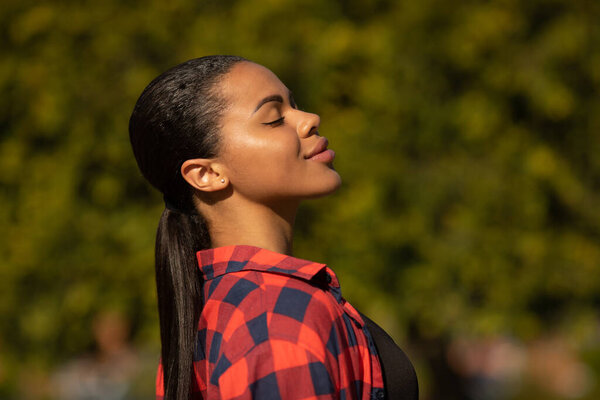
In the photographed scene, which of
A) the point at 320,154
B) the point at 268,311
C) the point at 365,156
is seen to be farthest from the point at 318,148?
the point at 365,156

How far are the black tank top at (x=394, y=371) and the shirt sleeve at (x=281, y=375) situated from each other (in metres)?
0.23

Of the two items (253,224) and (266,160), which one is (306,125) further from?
(253,224)

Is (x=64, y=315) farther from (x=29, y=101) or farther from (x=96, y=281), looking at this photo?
(x=29, y=101)

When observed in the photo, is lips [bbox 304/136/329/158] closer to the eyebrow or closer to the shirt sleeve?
the eyebrow

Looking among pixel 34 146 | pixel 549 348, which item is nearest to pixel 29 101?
pixel 34 146

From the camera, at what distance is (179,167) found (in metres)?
1.65

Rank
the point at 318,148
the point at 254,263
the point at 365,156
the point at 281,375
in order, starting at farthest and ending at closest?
the point at 365,156 → the point at 318,148 → the point at 254,263 → the point at 281,375

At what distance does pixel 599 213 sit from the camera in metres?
4.70

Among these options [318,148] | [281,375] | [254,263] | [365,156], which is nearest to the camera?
[281,375]

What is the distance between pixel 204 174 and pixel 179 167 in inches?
2.9

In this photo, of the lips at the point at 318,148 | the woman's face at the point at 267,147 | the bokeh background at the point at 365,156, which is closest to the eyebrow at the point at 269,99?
the woman's face at the point at 267,147

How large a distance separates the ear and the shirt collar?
0.16m

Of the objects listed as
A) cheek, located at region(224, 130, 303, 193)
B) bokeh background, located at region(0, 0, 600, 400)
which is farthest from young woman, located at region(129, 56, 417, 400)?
bokeh background, located at region(0, 0, 600, 400)

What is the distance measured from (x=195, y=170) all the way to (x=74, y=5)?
3.59 m
